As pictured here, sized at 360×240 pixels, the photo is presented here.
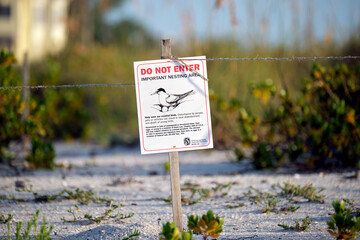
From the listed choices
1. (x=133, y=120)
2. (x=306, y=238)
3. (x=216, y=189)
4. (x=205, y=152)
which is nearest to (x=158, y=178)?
(x=216, y=189)

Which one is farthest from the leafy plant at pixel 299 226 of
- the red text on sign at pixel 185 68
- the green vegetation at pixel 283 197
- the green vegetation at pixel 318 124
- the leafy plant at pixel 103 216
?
the green vegetation at pixel 318 124

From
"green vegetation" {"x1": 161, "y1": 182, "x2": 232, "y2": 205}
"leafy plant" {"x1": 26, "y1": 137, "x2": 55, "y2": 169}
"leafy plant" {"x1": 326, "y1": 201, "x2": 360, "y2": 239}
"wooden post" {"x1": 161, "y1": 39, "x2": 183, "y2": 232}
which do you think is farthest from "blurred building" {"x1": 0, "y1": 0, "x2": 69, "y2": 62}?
"leafy plant" {"x1": 326, "y1": 201, "x2": 360, "y2": 239}

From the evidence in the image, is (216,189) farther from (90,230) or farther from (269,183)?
(90,230)

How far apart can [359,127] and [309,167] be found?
69 centimetres

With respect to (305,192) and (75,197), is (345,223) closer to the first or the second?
(305,192)

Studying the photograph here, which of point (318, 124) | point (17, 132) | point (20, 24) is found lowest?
point (318, 124)

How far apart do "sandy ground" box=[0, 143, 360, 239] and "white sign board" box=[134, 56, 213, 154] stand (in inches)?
26.9

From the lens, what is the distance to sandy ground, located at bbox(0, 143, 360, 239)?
9.50 feet

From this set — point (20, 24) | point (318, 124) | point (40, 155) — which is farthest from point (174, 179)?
point (20, 24)

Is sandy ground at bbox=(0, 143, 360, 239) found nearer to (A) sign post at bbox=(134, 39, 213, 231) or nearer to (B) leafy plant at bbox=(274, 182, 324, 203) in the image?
(B) leafy plant at bbox=(274, 182, 324, 203)

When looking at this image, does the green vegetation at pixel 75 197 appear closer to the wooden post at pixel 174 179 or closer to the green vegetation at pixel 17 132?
the wooden post at pixel 174 179

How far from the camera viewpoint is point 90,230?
286 cm

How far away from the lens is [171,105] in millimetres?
2635

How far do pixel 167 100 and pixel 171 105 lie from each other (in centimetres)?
4
